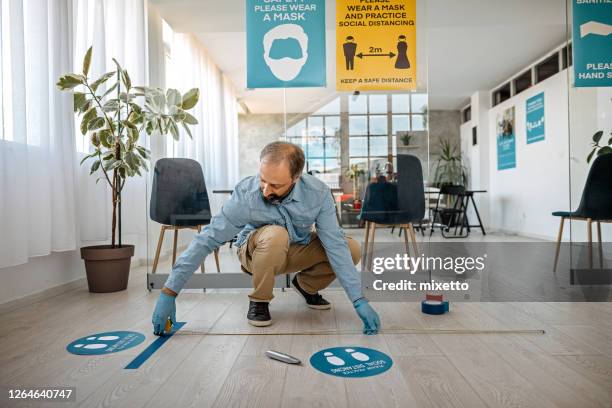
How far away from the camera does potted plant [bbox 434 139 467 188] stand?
29.2 ft

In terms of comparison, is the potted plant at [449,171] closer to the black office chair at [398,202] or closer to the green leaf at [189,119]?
the black office chair at [398,202]

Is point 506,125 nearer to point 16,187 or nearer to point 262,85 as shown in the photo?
point 262,85

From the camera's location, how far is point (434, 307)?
212 centimetres

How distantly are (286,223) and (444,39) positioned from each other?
468 cm

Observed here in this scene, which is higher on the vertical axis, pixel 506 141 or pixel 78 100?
pixel 506 141

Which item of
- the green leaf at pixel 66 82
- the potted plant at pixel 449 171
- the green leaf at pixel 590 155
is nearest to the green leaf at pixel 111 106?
the green leaf at pixel 66 82

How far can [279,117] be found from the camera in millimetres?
2598

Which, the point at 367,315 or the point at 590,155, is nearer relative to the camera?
the point at 367,315

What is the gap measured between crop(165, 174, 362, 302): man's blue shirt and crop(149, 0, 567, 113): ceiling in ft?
2.65

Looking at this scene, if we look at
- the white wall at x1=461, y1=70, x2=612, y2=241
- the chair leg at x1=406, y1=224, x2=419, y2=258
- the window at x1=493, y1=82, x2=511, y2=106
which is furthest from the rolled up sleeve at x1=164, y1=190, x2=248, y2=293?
the window at x1=493, y1=82, x2=511, y2=106

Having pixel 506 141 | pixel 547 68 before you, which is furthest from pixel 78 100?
pixel 506 141

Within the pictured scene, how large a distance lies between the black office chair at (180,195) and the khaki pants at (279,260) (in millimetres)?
668

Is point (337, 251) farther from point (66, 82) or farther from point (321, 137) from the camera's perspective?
point (66, 82)

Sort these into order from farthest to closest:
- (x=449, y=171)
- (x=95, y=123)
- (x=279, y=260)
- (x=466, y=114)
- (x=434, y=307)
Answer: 1. (x=466, y=114)
2. (x=449, y=171)
3. (x=95, y=123)
4. (x=434, y=307)
5. (x=279, y=260)
